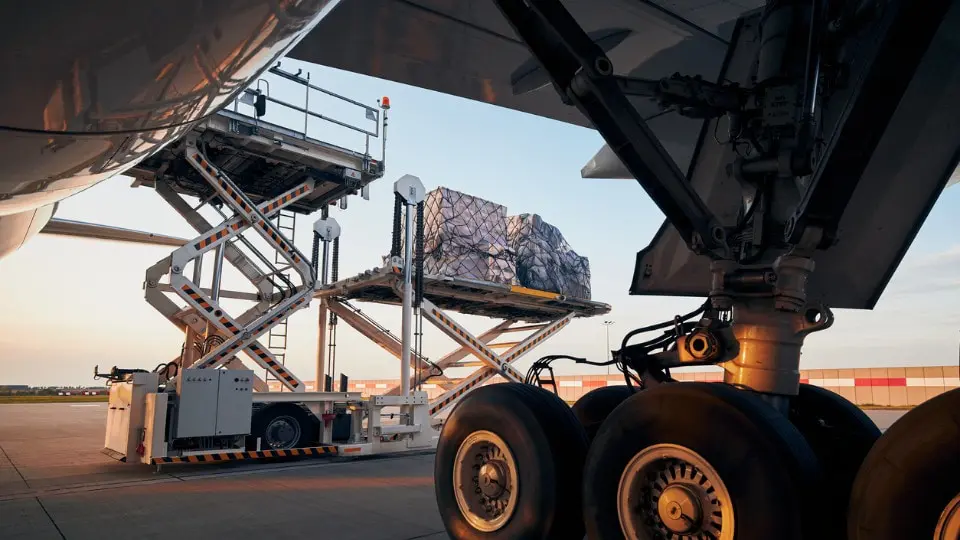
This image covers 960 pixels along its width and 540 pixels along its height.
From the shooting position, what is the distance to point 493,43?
4219mm

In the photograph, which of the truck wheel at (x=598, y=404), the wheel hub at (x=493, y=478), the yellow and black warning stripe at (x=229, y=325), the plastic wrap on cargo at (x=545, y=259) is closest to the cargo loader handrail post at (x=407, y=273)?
the yellow and black warning stripe at (x=229, y=325)

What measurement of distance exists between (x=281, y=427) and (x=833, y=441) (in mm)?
7679

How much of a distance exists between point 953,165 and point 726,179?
1043 millimetres

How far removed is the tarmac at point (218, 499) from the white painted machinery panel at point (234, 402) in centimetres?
48

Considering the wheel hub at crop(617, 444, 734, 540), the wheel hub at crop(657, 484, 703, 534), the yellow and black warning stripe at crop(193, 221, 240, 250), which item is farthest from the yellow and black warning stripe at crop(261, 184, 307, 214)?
the wheel hub at crop(657, 484, 703, 534)

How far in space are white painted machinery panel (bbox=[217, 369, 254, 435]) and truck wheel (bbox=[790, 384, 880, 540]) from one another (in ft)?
21.9

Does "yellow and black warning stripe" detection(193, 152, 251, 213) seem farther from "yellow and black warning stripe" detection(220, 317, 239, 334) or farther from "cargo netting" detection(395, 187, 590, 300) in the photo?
"cargo netting" detection(395, 187, 590, 300)

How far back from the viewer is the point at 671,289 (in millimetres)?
3736

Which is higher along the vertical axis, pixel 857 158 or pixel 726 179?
pixel 726 179

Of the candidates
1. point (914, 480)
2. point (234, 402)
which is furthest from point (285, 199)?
point (914, 480)

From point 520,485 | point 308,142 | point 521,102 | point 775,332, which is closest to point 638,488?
point 520,485

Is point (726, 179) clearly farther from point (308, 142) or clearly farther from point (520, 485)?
point (308, 142)

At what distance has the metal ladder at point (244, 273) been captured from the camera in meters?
9.38

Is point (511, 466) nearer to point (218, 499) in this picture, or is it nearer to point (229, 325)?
point (218, 499)
